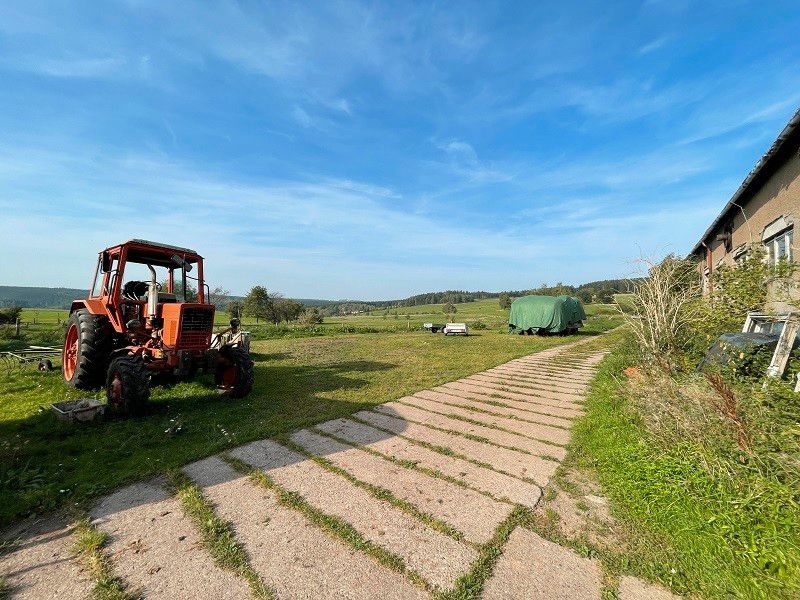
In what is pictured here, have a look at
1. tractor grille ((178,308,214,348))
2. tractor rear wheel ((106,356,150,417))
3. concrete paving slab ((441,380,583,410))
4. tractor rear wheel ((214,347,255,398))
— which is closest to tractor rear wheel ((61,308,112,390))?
tractor rear wheel ((106,356,150,417))

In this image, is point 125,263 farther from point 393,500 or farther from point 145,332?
point 393,500

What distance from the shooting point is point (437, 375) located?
836 centimetres

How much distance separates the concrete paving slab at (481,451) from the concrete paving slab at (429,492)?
69 centimetres

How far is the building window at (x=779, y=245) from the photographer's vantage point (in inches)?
249

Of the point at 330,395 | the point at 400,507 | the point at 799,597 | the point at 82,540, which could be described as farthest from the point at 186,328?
the point at 799,597

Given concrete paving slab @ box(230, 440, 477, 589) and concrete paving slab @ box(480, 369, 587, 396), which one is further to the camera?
concrete paving slab @ box(480, 369, 587, 396)

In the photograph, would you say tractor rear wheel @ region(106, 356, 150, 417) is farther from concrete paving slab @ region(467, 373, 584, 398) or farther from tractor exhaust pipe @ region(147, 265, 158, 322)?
concrete paving slab @ region(467, 373, 584, 398)

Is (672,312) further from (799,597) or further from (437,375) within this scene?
(799,597)

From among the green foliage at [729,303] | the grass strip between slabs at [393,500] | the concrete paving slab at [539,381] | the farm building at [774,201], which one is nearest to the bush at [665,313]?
the green foliage at [729,303]

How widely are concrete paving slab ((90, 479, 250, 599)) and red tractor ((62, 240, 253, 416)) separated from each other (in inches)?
95.3

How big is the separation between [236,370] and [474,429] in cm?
417

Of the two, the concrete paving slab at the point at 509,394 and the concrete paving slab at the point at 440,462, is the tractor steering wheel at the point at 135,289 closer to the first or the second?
the concrete paving slab at the point at 440,462

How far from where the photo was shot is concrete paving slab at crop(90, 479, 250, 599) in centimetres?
199

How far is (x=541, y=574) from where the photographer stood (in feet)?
7.04
